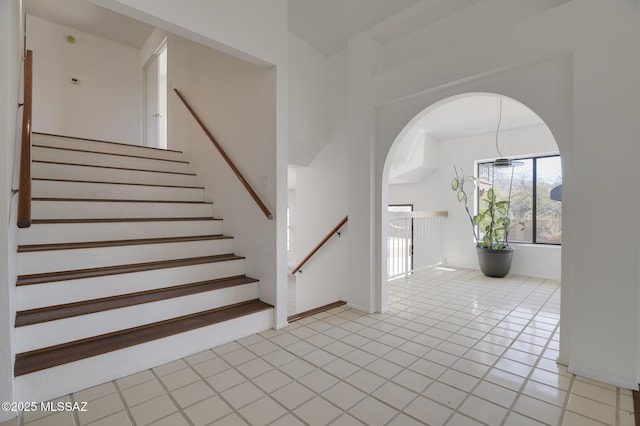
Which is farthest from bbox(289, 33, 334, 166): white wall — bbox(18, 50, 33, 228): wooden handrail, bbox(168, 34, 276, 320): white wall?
bbox(18, 50, 33, 228): wooden handrail

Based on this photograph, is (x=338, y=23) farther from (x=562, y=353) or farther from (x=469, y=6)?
(x=562, y=353)

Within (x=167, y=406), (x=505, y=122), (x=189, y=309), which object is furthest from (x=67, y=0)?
(x=505, y=122)

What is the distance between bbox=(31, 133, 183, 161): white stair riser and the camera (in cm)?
350

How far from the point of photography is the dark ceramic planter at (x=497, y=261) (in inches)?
187

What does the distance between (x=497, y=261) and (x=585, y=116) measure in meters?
3.30

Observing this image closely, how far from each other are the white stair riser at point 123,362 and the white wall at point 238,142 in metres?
0.48

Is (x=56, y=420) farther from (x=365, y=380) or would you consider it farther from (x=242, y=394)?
(x=365, y=380)

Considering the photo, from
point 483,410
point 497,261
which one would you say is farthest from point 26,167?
point 497,261

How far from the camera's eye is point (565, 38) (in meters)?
2.05

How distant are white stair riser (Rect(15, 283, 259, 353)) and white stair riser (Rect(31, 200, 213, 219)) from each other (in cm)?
123

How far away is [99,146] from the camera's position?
3807 mm

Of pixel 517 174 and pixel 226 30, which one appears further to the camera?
pixel 517 174

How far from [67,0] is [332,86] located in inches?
178

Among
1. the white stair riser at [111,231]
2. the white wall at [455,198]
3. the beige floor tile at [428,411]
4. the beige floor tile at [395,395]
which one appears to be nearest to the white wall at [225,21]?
the white stair riser at [111,231]
